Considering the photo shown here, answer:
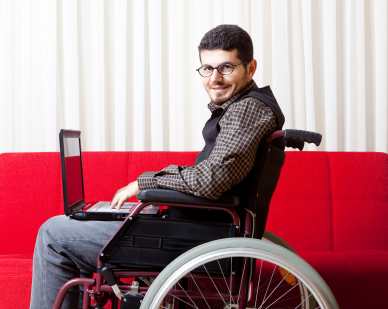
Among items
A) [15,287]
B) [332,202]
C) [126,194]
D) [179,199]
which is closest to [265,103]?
[179,199]

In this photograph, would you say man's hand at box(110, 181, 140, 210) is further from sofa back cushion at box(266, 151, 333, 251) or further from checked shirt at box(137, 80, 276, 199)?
sofa back cushion at box(266, 151, 333, 251)

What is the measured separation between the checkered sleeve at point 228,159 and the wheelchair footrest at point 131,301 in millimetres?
303

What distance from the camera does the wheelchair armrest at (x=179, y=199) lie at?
3.04 ft

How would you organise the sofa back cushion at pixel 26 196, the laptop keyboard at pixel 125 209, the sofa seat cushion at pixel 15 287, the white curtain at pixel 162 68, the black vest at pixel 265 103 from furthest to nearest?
the white curtain at pixel 162 68 < the sofa back cushion at pixel 26 196 < the sofa seat cushion at pixel 15 287 < the laptop keyboard at pixel 125 209 < the black vest at pixel 265 103

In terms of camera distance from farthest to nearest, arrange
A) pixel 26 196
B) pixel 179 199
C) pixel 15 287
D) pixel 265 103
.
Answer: pixel 26 196, pixel 15 287, pixel 265 103, pixel 179 199

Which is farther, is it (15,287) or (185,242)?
(15,287)

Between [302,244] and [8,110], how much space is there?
6.59 ft

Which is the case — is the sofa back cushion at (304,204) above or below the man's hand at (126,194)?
below

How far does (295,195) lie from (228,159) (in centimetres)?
111

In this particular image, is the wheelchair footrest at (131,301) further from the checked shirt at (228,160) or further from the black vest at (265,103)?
the black vest at (265,103)

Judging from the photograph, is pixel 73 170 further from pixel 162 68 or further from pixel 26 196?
pixel 162 68

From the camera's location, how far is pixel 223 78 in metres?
1.18

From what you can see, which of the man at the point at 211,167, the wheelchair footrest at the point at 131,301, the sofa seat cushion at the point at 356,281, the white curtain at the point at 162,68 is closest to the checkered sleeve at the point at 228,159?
the man at the point at 211,167

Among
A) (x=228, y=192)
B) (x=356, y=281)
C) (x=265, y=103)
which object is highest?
(x=265, y=103)
